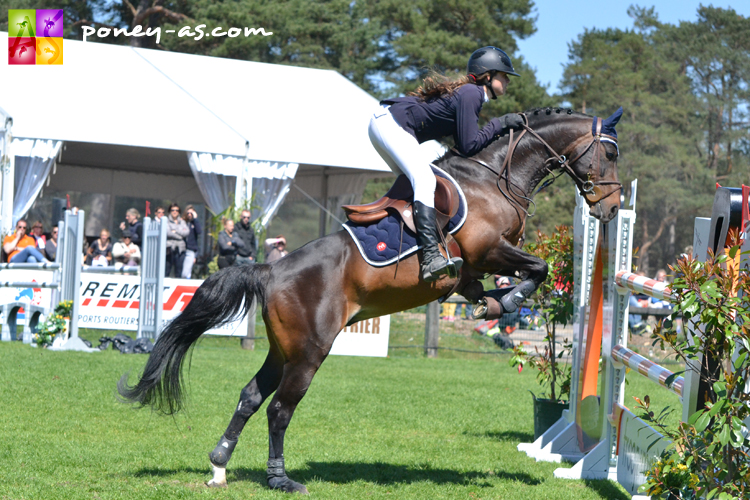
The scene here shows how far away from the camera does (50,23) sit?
54.0ft

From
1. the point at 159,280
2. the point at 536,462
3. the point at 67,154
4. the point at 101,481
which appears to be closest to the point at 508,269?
the point at 536,462

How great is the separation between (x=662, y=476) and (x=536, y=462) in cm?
236

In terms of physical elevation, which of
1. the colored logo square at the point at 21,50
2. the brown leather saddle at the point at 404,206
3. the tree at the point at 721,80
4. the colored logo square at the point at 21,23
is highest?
the tree at the point at 721,80

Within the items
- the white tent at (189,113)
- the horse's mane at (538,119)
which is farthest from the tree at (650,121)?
the horse's mane at (538,119)

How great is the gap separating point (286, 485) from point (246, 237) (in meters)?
9.41

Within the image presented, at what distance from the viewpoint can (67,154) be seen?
728 inches

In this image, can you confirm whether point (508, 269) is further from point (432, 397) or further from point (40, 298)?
point (40, 298)

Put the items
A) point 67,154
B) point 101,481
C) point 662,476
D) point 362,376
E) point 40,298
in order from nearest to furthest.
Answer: point 662,476
point 101,481
point 362,376
point 40,298
point 67,154

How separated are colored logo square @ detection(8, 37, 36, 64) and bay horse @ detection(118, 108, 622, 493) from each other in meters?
12.4

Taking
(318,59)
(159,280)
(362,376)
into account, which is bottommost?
(362,376)

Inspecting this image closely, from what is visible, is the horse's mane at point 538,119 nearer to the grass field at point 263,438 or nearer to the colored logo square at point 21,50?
the grass field at point 263,438

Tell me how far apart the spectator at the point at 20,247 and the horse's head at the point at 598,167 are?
384 inches

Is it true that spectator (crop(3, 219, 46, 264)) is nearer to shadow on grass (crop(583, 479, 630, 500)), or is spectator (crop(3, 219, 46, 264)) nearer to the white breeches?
the white breeches

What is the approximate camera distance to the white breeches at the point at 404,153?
4211mm
